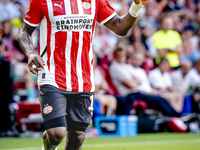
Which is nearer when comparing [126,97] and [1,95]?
[1,95]

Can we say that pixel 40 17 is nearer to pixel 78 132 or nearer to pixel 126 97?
pixel 78 132

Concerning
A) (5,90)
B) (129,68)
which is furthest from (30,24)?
(129,68)

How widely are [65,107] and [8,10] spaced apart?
752 cm

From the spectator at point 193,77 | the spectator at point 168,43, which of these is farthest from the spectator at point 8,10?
the spectator at point 193,77

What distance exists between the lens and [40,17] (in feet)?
13.0

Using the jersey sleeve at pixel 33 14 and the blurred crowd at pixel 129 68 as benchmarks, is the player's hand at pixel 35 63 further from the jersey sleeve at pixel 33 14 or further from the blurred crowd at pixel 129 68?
the blurred crowd at pixel 129 68

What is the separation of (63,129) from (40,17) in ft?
4.17

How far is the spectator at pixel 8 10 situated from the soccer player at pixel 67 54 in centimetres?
680

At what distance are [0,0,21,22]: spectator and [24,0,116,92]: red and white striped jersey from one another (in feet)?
22.3

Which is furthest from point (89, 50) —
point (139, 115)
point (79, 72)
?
point (139, 115)

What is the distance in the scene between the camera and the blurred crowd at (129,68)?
28.6 feet

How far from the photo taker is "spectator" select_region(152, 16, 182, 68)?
11.7 metres

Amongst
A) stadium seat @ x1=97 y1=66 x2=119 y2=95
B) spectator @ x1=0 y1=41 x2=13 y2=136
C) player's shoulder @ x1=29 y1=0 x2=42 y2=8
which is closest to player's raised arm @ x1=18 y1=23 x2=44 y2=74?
player's shoulder @ x1=29 y1=0 x2=42 y2=8

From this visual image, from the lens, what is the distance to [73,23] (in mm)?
3879
